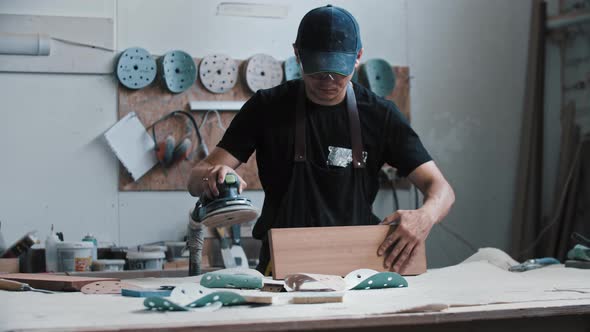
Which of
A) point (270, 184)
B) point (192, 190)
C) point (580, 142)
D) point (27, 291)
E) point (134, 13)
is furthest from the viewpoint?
point (580, 142)

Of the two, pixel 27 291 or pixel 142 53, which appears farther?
pixel 142 53

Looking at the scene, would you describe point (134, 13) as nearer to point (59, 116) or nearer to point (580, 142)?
point (59, 116)

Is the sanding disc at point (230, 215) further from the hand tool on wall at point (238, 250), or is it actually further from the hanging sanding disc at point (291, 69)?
the hanging sanding disc at point (291, 69)

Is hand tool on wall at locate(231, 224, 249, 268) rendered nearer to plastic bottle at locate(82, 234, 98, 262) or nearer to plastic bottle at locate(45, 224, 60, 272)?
plastic bottle at locate(82, 234, 98, 262)

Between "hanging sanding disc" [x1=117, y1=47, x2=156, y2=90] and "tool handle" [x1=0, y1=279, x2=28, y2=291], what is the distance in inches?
81.7

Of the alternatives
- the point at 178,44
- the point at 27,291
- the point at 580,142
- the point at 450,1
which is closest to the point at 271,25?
the point at 178,44

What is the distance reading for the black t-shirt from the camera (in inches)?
106

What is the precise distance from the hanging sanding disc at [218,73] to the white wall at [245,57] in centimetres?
8

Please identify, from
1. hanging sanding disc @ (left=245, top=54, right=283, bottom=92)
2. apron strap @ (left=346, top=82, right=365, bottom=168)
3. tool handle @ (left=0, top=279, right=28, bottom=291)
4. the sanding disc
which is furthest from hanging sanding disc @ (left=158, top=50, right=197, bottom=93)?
tool handle @ (left=0, top=279, right=28, bottom=291)

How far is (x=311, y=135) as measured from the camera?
8.86 feet

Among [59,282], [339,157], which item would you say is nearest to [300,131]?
[339,157]

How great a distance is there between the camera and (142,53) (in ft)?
13.5

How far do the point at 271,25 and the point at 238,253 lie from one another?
1290 millimetres

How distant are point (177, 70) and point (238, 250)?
3.24ft
